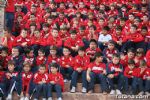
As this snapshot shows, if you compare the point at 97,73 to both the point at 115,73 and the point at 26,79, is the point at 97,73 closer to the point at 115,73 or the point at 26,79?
the point at 115,73

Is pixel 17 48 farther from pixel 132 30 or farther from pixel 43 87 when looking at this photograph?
A: pixel 132 30

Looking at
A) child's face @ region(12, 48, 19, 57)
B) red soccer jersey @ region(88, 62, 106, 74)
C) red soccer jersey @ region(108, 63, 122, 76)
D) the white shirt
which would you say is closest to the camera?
red soccer jersey @ region(108, 63, 122, 76)

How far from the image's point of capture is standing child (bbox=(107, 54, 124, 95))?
11223 mm

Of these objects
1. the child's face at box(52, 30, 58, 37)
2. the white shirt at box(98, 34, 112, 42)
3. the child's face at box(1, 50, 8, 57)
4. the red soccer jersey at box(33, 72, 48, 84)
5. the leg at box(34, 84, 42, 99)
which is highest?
the child's face at box(52, 30, 58, 37)

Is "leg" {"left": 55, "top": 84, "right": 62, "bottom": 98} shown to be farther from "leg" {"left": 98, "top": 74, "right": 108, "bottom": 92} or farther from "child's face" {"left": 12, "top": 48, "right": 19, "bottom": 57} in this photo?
"child's face" {"left": 12, "top": 48, "right": 19, "bottom": 57}

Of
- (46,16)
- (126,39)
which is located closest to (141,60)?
(126,39)

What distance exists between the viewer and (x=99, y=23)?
14.2 m

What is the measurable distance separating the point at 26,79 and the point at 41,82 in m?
0.47

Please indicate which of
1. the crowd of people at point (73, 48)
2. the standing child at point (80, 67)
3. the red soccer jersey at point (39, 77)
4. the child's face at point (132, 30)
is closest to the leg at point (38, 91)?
the crowd of people at point (73, 48)

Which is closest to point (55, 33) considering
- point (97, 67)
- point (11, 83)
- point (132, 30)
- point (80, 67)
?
point (80, 67)

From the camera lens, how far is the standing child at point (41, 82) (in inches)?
430

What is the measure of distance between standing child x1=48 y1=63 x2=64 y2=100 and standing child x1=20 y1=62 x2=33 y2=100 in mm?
588

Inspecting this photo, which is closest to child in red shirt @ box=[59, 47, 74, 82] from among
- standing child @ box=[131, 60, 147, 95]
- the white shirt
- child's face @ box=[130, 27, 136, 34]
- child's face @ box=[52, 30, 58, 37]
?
child's face @ box=[52, 30, 58, 37]

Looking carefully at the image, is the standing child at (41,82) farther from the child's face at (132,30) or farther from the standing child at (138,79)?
the child's face at (132,30)
